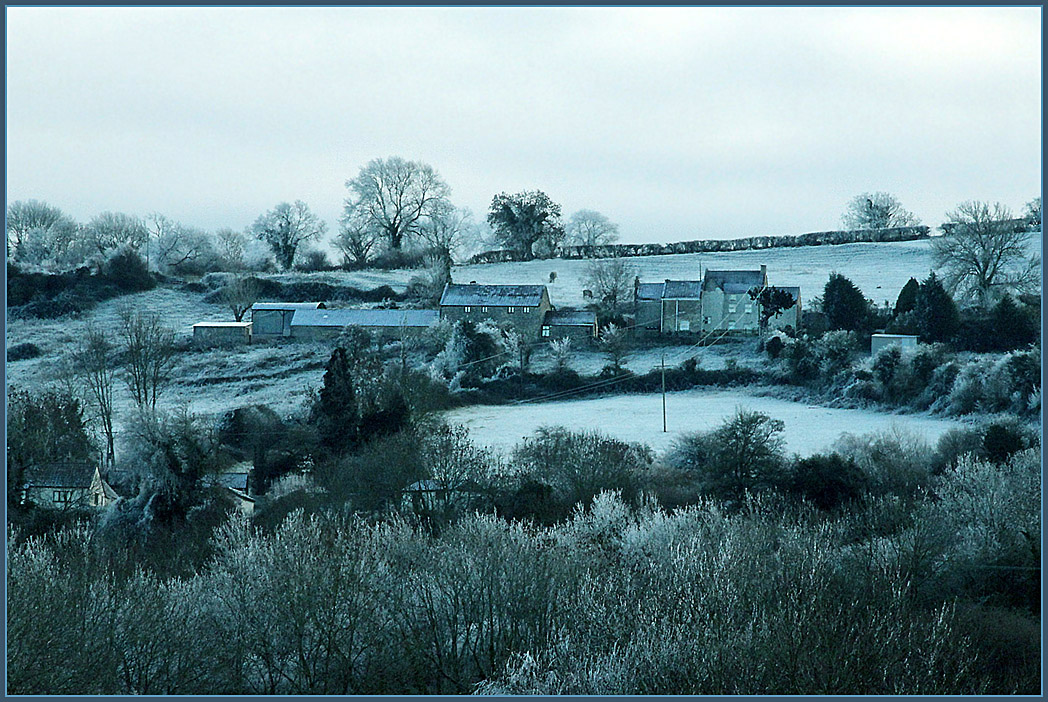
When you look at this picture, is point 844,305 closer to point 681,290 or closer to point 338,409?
point 681,290

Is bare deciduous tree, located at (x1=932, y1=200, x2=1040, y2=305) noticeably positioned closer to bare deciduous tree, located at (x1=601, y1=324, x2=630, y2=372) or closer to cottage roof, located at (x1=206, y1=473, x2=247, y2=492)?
bare deciduous tree, located at (x1=601, y1=324, x2=630, y2=372)

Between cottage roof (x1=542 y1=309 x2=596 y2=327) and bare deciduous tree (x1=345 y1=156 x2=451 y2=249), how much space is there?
1.12 metres

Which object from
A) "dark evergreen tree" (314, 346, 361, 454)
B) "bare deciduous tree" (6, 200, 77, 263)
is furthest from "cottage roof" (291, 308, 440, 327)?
"bare deciduous tree" (6, 200, 77, 263)

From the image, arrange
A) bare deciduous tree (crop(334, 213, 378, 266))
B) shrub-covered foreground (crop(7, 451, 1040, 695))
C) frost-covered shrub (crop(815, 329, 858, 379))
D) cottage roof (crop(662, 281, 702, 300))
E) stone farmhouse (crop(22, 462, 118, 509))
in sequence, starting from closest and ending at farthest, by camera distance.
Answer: shrub-covered foreground (crop(7, 451, 1040, 695)), stone farmhouse (crop(22, 462, 118, 509)), frost-covered shrub (crop(815, 329, 858, 379)), bare deciduous tree (crop(334, 213, 378, 266)), cottage roof (crop(662, 281, 702, 300))

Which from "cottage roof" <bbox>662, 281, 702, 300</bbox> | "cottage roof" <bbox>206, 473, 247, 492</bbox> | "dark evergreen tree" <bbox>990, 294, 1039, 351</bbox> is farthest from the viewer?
"cottage roof" <bbox>662, 281, 702, 300</bbox>

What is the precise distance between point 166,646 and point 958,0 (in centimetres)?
547

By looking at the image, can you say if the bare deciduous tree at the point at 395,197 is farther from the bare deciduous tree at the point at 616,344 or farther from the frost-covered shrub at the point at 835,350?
the frost-covered shrub at the point at 835,350

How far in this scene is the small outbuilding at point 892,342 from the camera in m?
6.39

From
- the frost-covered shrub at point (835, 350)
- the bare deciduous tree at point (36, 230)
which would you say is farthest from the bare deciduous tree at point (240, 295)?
the frost-covered shrub at point (835, 350)

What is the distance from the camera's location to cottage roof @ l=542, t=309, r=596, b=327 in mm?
6762

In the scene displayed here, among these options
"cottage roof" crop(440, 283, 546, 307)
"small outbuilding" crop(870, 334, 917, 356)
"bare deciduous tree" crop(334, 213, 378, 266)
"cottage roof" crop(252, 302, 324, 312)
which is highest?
"bare deciduous tree" crop(334, 213, 378, 266)

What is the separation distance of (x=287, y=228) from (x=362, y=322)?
2.82ft

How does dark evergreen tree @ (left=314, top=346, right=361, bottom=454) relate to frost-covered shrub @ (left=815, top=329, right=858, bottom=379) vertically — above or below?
below

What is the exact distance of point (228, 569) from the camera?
230 inches
